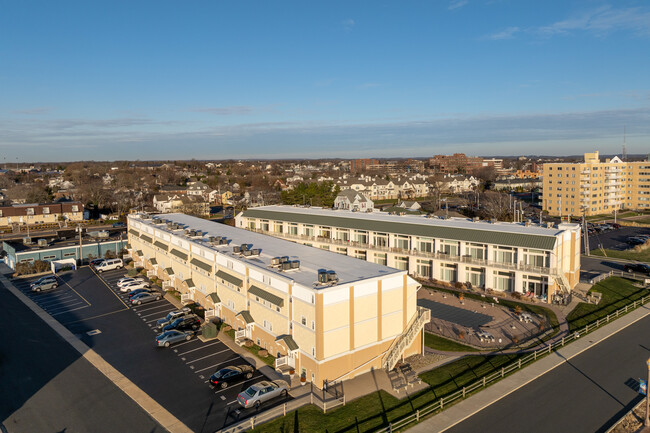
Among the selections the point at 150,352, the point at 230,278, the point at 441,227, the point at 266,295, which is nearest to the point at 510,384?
the point at 266,295

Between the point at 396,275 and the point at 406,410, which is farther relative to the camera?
the point at 396,275

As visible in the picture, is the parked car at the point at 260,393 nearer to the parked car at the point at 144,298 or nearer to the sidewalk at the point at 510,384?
the sidewalk at the point at 510,384

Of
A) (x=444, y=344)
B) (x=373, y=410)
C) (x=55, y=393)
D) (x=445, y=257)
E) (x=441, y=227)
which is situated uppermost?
(x=441, y=227)

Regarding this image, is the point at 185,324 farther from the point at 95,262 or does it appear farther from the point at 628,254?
the point at 628,254

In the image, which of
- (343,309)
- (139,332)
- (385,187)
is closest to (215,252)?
(139,332)

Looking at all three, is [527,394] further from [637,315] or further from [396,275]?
[637,315]

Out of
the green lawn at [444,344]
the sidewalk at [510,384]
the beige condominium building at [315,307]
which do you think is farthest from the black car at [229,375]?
the green lawn at [444,344]
